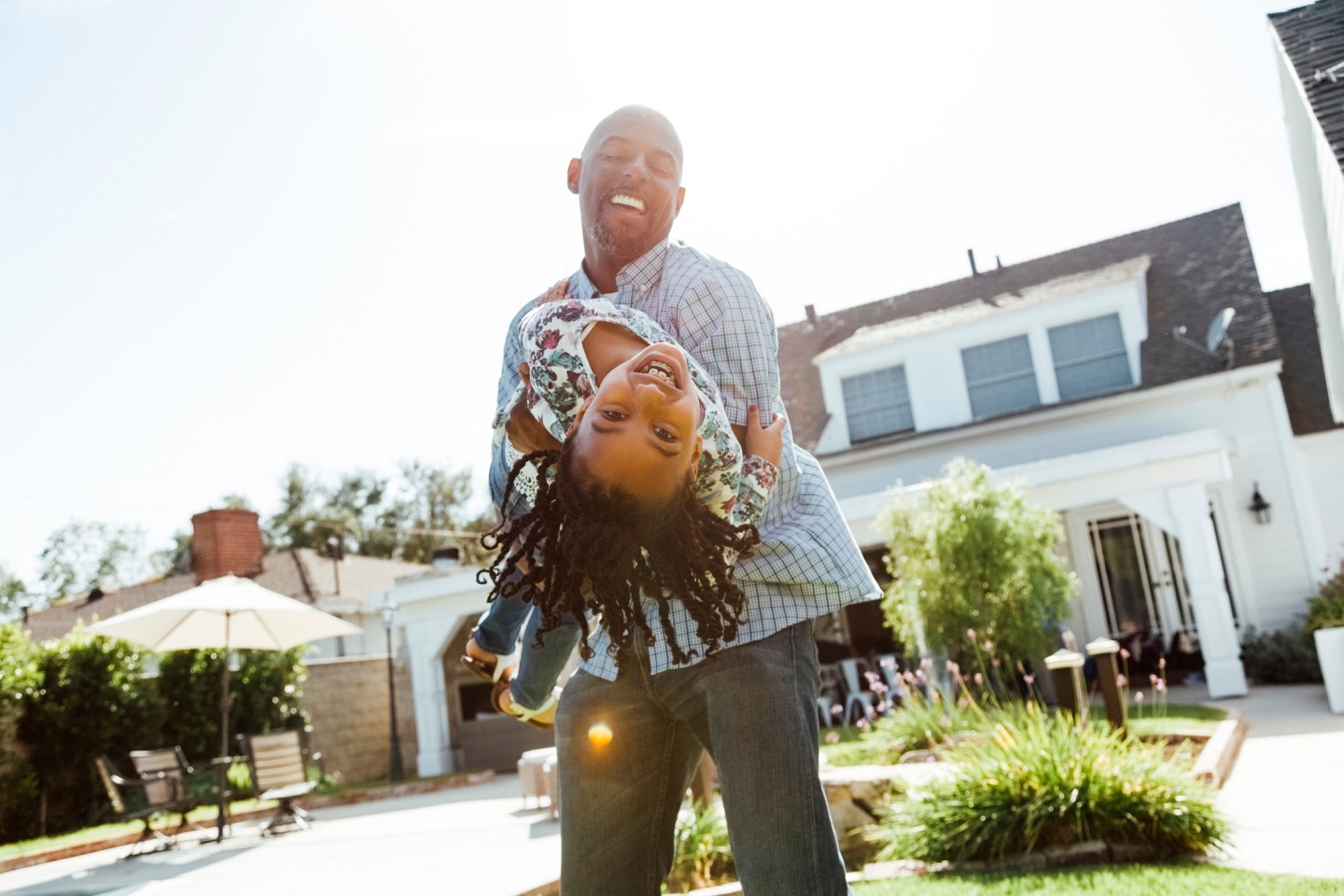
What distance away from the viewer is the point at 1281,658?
43.2ft

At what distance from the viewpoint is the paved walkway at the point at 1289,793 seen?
15.1ft

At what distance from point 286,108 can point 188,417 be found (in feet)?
64.3

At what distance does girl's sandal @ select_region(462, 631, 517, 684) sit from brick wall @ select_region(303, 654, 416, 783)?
50.1 feet

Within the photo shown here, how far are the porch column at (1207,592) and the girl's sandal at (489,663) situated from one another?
37.5 ft

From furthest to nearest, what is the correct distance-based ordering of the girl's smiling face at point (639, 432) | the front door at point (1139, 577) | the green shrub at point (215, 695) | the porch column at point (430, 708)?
the porch column at point (430, 708) < the front door at point (1139, 577) < the green shrub at point (215, 695) < the girl's smiling face at point (639, 432)

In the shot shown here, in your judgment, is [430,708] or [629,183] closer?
[629,183]

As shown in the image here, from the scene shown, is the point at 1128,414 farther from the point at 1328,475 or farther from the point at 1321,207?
the point at 1321,207

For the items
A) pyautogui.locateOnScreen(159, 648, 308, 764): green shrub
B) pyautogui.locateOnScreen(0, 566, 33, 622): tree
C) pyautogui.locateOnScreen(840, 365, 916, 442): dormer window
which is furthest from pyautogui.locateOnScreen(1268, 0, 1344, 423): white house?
pyautogui.locateOnScreen(0, 566, 33, 622): tree

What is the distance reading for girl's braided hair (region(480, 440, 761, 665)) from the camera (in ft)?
4.89

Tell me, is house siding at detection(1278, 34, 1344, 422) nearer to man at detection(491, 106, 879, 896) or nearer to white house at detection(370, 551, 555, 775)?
man at detection(491, 106, 879, 896)

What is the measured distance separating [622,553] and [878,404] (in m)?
16.9

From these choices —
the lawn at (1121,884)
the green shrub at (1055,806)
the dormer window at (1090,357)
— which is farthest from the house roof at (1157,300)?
the lawn at (1121,884)

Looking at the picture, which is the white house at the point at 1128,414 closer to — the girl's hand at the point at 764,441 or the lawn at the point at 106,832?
the lawn at the point at 106,832

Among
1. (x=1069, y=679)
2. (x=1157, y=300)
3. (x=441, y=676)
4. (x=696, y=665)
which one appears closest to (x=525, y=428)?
(x=696, y=665)
